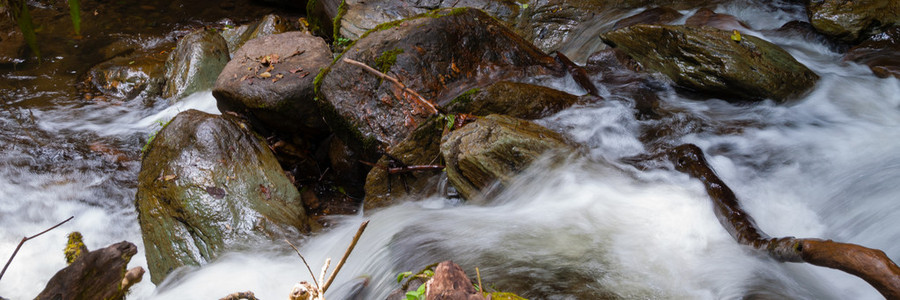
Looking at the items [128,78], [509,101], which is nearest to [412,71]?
[509,101]

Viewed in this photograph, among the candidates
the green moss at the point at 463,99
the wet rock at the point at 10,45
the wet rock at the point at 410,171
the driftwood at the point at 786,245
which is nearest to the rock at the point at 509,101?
the green moss at the point at 463,99

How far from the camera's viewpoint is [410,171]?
4730 mm

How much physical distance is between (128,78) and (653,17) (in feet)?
25.7

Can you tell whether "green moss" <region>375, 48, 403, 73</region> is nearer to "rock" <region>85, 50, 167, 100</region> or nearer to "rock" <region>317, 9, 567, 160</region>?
"rock" <region>317, 9, 567, 160</region>

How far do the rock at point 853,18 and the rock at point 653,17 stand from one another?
159cm

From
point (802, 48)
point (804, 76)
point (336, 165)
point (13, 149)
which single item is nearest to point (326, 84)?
point (336, 165)

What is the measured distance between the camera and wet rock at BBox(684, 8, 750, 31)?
664 cm

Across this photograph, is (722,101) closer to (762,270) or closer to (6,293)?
(762,270)

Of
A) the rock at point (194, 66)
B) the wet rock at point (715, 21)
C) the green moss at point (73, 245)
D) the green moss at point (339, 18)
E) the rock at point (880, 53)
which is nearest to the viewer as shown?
the green moss at point (73, 245)

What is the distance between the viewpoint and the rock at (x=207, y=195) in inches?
176

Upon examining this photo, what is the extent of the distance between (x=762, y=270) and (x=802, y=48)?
422 cm

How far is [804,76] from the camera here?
550 cm

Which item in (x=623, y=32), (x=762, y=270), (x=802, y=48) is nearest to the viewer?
(x=762, y=270)

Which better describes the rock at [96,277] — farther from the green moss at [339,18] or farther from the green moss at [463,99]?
the green moss at [339,18]
